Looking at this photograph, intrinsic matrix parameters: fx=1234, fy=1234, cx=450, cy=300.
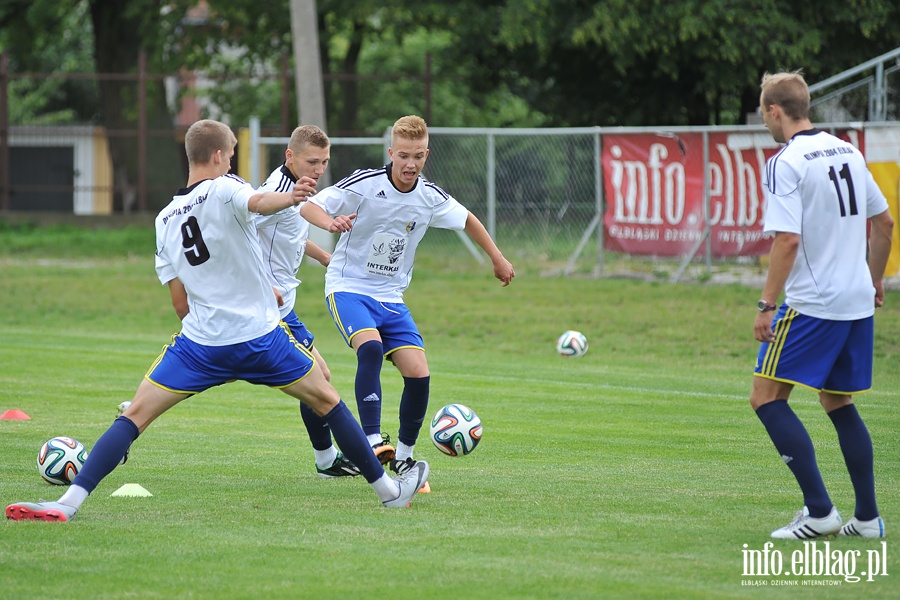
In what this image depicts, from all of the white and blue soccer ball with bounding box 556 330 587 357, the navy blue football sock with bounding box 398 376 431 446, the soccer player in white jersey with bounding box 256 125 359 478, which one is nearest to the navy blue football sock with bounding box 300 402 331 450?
the soccer player in white jersey with bounding box 256 125 359 478

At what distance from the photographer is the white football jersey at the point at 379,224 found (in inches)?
294

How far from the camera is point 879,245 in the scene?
19.2 ft

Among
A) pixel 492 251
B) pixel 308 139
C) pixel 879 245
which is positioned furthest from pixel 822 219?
pixel 308 139

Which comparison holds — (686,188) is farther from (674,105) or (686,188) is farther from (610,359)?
(674,105)

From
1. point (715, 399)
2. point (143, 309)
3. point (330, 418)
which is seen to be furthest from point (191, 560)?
point (143, 309)

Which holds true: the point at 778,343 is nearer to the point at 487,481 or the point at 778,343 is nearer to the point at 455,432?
the point at 487,481

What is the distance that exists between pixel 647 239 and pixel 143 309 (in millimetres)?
7444

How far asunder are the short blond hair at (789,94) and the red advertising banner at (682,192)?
11.1 metres

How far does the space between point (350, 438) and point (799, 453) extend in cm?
218

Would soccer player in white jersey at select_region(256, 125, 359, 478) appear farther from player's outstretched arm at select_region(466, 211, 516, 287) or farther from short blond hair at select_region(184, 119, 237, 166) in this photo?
short blond hair at select_region(184, 119, 237, 166)

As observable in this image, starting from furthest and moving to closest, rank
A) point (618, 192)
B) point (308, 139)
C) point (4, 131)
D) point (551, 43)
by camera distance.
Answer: point (4, 131) < point (551, 43) < point (618, 192) < point (308, 139)

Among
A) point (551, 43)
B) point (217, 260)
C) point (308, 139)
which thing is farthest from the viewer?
point (551, 43)

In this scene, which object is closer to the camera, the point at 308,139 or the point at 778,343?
the point at 778,343

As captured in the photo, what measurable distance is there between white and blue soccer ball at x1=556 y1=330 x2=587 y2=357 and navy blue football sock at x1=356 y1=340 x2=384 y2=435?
726 cm
